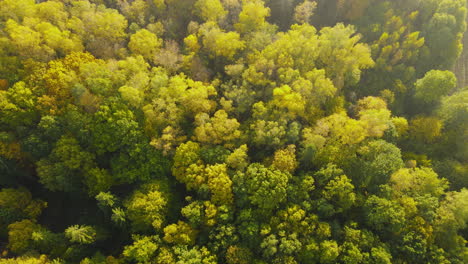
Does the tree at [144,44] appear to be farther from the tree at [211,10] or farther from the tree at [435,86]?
the tree at [435,86]

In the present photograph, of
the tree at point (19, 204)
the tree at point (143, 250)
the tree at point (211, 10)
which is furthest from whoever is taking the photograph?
the tree at point (211, 10)

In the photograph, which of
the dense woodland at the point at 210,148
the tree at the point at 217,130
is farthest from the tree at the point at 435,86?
the tree at the point at 217,130

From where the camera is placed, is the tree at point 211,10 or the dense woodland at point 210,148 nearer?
the dense woodland at point 210,148

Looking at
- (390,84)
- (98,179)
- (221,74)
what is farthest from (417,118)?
(98,179)

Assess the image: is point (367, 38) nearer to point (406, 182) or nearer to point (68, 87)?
point (406, 182)

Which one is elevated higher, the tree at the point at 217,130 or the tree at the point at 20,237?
the tree at the point at 217,130

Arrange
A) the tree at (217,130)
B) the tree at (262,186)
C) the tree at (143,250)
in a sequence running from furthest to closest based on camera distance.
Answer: the tree at (217,130) → the tree at (262,186) → the tree at (143,250)

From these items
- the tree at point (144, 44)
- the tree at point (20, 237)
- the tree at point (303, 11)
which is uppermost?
the tree at point (303, 11)

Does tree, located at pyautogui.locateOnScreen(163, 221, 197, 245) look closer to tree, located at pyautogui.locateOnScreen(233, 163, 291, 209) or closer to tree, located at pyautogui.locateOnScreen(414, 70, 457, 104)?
tree, located at pyautogui.locateOnScreen(233, 163, 291, 209)

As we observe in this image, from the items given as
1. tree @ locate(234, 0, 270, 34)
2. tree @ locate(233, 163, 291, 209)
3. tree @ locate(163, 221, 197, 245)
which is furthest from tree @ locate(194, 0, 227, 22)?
tree @ locate(163, 221, 197, 245)
